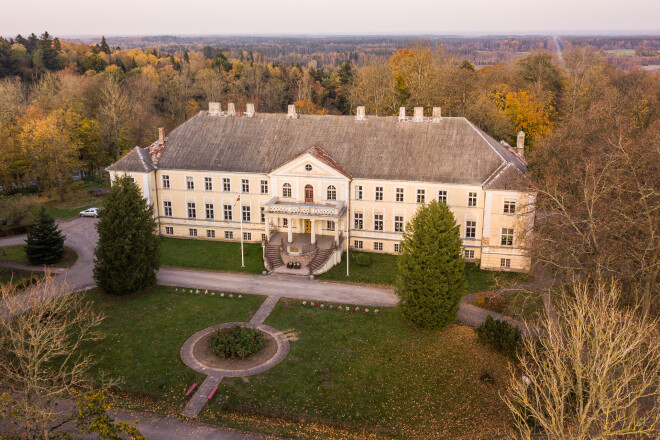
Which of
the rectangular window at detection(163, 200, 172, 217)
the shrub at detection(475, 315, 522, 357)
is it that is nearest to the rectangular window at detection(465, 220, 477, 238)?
the shrub at detection(475, 315, 522, 357)

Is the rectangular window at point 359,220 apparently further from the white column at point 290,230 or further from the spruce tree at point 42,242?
the spruce tree at point 42,242

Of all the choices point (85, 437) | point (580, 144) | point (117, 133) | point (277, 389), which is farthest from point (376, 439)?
point (117, 133)

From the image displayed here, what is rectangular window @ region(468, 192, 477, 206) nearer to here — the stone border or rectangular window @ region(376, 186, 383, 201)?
rectangular window @ region(376, 186, 383, 201)

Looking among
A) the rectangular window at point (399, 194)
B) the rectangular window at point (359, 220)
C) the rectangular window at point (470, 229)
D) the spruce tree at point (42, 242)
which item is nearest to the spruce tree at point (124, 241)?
the spruce tree at point (42, 242)

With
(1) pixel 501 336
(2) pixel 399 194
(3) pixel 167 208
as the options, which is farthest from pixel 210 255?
(1) pixel 501 336

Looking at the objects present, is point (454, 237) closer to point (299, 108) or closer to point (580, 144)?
point (580, 144)
